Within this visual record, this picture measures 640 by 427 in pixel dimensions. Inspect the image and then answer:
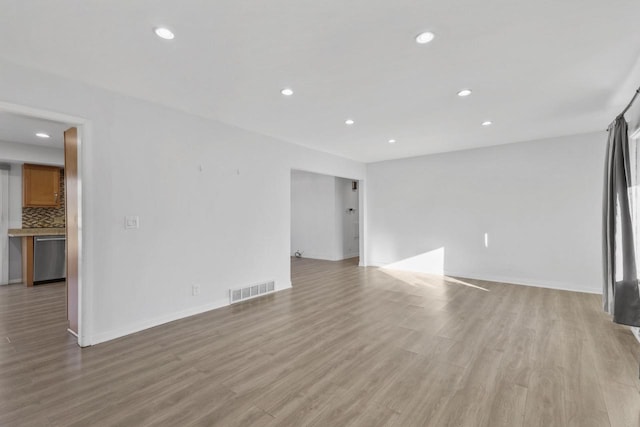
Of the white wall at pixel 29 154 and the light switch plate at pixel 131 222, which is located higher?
the white wall at pixel 29 154

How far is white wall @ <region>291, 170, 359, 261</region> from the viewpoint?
819cm


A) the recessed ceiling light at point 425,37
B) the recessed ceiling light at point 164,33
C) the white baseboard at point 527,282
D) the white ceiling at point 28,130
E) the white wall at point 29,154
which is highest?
the recessed ceiling light at point 164,33

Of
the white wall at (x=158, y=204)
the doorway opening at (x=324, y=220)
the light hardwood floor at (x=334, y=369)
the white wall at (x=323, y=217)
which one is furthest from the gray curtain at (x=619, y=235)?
the white wall at (x=323, y=217)

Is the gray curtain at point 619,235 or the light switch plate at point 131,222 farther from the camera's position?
the light switch plate at point 131,222

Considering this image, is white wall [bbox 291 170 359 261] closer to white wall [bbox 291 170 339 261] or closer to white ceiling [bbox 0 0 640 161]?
white wall [bbox 291 170 339 261]

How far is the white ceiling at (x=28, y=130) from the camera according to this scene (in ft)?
12.1

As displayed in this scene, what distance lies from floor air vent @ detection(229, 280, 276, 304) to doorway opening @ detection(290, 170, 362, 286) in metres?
2.84

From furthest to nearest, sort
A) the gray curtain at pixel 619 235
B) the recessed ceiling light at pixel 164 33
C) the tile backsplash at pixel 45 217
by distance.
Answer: the tile backsplash at pixel 45 217 → the gray curtain at pixel 619 235 → the recessed ceiling light at pixel 164 33

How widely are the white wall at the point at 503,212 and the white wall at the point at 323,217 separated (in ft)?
5.09

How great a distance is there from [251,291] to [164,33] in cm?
345

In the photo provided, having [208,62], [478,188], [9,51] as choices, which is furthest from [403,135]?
[9,51]

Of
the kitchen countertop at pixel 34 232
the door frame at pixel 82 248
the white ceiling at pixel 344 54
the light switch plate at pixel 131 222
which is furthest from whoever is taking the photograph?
the kitchen countertop at pixel 34 232

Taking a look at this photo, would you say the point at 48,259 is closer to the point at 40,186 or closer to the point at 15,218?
the point at 15,218

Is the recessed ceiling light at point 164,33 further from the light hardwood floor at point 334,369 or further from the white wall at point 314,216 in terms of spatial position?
the white wall at point 314,216
